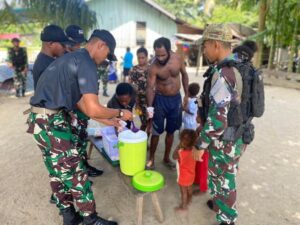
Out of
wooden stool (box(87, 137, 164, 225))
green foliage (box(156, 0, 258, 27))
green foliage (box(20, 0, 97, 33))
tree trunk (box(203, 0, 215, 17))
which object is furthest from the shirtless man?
tree trunk (box(203, 0, 215, 17))

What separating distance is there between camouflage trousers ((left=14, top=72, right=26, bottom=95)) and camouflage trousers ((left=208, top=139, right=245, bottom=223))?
7.84 m

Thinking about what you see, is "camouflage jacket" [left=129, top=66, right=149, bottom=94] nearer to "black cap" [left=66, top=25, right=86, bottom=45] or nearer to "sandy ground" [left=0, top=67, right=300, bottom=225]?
"sandy ground" [left=0, top=67, right=300, bottom=225]

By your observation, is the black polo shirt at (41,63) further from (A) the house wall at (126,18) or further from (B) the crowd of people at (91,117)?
(A) the house wall at (126,18)

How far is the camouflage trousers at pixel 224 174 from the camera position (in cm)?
239

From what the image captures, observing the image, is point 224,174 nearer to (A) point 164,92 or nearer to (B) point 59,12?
(A) point 164,92

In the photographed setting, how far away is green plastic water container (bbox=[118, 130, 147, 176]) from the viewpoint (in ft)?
8.56

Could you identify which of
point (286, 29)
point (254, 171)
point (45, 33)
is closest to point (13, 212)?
point (45, 33)

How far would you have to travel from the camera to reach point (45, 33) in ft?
9.57

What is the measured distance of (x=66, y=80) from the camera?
2.19m

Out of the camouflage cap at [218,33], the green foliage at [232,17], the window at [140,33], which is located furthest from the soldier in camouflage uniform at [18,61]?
the green foliage at [232,17]

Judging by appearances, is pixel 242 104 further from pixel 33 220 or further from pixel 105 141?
pixel 33 220

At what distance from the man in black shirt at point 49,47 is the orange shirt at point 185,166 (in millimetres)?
1804

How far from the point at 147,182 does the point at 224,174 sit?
0.74m

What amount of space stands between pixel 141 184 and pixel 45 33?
196 centimetres
